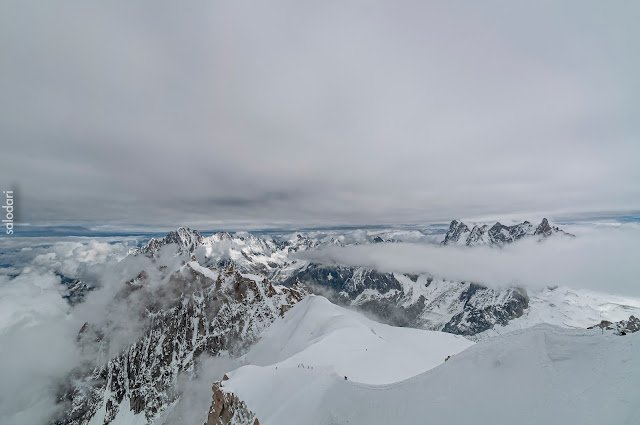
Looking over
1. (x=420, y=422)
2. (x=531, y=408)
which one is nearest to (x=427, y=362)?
(x=420, y=422)

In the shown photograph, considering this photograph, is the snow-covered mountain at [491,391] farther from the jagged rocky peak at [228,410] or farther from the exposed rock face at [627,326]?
the exposed rock face at [627,326]

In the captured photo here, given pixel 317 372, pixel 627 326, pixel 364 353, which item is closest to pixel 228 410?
pixel 317 372

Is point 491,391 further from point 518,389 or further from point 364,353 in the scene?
point 364,353

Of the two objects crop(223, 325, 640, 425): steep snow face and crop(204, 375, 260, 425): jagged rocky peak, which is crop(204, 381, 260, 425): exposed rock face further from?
crop(223, 325, 640, 425): steep snow face

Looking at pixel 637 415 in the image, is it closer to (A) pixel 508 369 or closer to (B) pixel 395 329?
(A) pixel 508 369

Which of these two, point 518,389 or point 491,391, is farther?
point 491,391

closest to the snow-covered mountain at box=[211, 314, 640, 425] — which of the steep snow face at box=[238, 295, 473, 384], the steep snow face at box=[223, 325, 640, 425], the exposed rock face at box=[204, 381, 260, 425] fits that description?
the steep snow face at box=[223, 325, 640, 425]
